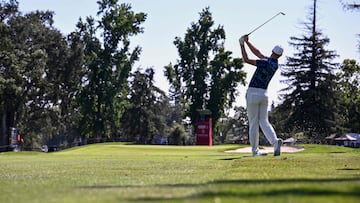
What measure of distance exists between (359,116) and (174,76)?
29397 millimetres

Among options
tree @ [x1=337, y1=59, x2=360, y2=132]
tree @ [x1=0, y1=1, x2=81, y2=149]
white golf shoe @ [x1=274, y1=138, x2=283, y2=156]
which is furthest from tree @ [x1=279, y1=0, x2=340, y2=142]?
white golf shoe @ [x1=274, y1=138, x2=283, y2=156]

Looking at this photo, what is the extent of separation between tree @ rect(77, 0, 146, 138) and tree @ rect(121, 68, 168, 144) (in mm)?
25252

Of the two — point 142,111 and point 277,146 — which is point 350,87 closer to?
point 142,111

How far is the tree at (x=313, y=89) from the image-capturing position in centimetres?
7681

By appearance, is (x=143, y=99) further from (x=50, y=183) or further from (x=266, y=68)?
(x=50, y=183)

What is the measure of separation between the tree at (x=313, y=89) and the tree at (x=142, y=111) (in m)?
29.3

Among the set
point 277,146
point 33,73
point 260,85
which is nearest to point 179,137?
point 33,73

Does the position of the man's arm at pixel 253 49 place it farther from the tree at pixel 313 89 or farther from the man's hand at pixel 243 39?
the tree at pixel 313 89

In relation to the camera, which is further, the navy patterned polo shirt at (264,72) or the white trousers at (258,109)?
the white trousers at (258,109)

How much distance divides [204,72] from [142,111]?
30.1 meters

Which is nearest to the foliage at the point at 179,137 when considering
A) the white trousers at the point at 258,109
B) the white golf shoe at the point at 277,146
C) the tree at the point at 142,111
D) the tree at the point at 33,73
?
the tree at the point at 142,111

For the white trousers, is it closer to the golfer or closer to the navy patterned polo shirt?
the golfer

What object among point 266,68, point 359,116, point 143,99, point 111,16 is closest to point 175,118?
point 143,99

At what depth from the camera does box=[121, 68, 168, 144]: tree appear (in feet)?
330
